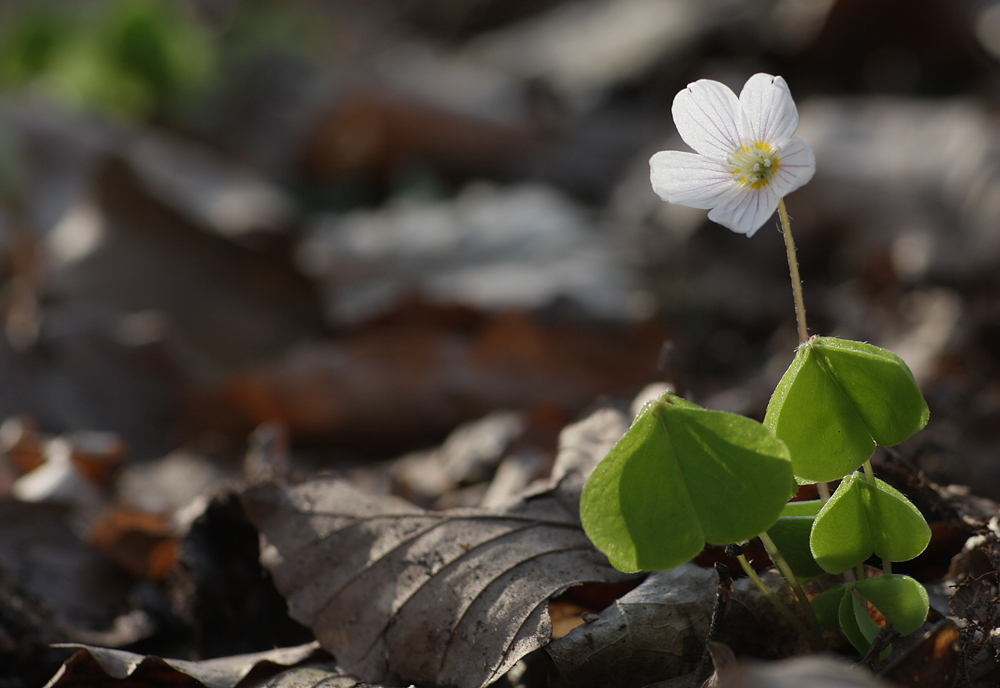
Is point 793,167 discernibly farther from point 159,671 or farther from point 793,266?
point 159,671

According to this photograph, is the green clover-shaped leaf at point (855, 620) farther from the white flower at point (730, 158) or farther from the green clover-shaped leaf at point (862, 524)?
the white flower at point (730, 158)

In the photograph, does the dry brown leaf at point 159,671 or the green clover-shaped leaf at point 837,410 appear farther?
the dry brown leaf at point 159,671

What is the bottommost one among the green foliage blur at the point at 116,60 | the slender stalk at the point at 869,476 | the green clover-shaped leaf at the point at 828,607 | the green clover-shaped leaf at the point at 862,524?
the green clover-shaped leaf at the point at 828,607

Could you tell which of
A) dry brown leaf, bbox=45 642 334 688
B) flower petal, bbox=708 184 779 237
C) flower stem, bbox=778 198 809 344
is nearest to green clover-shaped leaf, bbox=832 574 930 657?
flower stem, bbox=778 198 809 344

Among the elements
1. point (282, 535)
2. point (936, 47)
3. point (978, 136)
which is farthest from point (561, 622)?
point (936, 47)

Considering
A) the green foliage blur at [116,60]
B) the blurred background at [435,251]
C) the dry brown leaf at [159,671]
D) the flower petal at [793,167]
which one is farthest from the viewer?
the green foliage blur at [116,60]


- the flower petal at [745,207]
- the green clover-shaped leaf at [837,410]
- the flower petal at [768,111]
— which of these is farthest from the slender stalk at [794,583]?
the flower petal at [768,111]

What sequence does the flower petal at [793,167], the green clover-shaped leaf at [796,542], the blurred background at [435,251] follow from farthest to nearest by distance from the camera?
the blurred background at [435,251]
the green clover-shaped leaf at [796,542]
the flower petal at [793,167]

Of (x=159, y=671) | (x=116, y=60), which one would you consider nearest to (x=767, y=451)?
(x=159, y=671)
